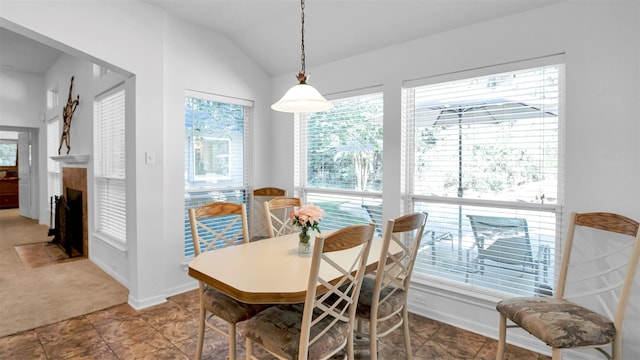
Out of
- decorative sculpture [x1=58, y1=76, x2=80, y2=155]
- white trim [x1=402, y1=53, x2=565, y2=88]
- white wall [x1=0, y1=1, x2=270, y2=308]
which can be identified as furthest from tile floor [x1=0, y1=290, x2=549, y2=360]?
decorative sculpture [x1=58, y1=76, x2=80, y2=155]

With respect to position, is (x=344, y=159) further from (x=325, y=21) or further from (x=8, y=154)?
(x=8, y=154)

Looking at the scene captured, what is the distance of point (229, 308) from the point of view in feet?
6.32

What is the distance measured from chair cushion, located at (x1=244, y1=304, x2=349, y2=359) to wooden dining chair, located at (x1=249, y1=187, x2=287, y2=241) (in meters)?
2.13

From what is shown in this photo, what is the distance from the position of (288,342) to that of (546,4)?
276cm

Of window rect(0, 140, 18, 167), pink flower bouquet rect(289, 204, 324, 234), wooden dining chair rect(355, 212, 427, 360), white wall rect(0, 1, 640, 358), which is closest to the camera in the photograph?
wooden dining chair rect(355, 212, 427, 360)

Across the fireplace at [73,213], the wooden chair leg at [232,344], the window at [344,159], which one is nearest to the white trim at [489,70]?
the window at [344,159]

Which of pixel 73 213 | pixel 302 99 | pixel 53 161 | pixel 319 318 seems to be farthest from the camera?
pixel 53 161

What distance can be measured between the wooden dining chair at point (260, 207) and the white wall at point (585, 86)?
6.65 feet

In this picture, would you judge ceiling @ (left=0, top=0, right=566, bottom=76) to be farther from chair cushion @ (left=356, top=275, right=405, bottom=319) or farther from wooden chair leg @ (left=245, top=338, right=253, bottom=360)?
wooden chair leg @ (left=245, top=338, right=253, bottom=360)

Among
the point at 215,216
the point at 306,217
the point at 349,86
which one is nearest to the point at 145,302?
the point at 215,216

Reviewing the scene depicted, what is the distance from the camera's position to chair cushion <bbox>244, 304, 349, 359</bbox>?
4.99 ft

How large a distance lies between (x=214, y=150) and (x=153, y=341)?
212cm

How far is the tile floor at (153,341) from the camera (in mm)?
2324

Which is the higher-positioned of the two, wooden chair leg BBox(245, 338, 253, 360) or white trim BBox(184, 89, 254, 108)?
white trim BBox(184, 89, 254, 108)
